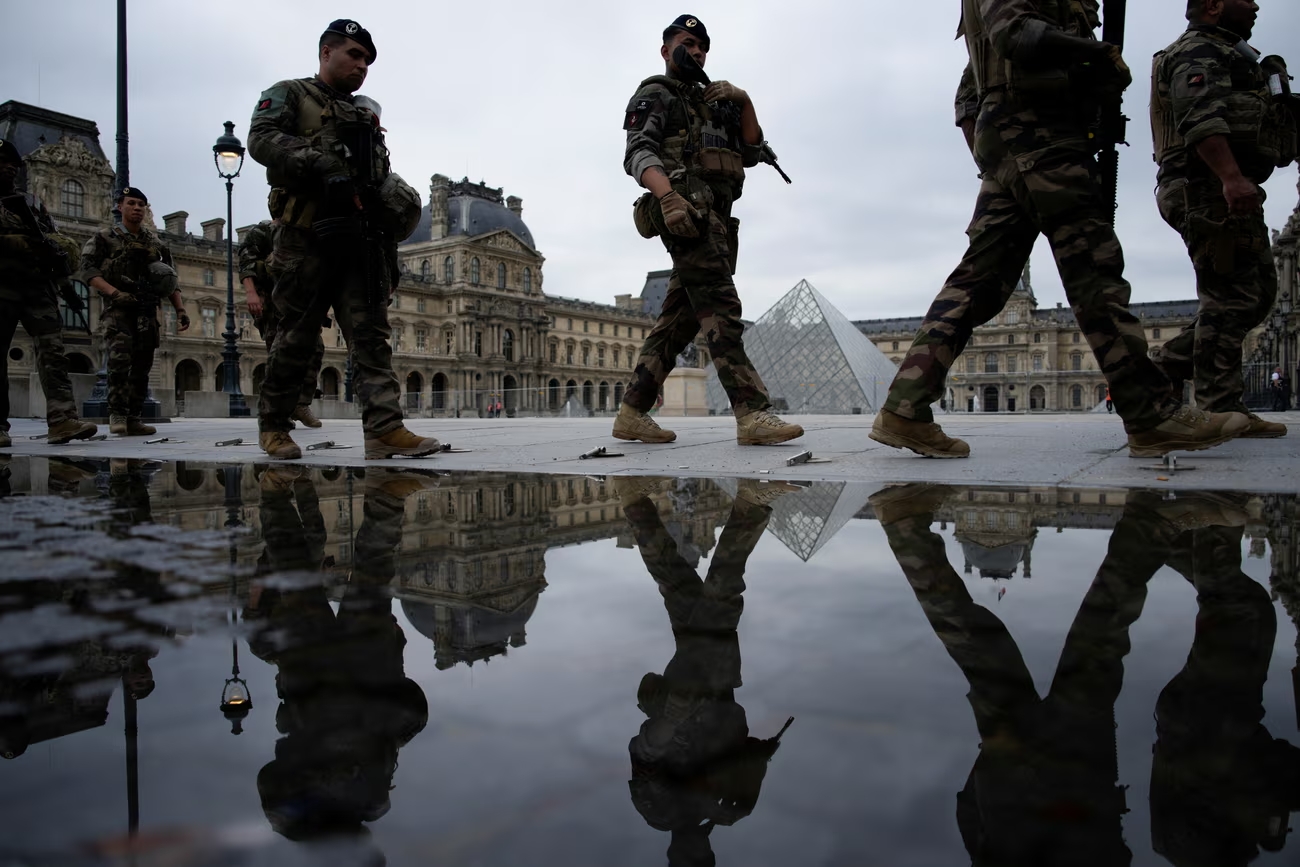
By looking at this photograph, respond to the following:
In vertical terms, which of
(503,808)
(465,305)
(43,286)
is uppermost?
(465,305)

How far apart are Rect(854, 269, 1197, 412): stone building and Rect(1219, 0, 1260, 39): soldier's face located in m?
74.1

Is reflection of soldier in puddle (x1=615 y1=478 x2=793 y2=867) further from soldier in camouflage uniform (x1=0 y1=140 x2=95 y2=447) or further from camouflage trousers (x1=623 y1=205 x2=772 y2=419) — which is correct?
soldier in camouflage uniform (x1=0 y1=140 x2=95 y2=447)

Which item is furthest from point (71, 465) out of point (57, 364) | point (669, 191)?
point (669, 191)

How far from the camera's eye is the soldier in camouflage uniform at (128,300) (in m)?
6.19

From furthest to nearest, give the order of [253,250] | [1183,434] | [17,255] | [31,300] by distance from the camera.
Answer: [253,250]
[31,300]
[17,255]
[1183,434]

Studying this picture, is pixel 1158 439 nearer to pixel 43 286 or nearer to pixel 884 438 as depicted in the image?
pixel 884 438

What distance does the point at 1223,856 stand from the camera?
1.56ft

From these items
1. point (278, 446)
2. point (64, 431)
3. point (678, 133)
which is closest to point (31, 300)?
point (64, 431)

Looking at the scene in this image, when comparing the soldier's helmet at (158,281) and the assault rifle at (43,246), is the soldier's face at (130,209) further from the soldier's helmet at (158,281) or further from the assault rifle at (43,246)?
the assault rifle at (43,246)

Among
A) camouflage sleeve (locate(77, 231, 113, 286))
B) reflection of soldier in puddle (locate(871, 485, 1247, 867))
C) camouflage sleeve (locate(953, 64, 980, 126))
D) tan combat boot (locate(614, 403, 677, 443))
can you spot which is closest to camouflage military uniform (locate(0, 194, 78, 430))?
camouflage sleeve (locate(77, 231, 113, 286))

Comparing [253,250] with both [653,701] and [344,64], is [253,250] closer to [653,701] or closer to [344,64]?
[344,64]

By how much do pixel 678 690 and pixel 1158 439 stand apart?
2571 mm

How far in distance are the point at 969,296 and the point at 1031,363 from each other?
8144 cm

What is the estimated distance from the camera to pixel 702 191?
3.78 metres
